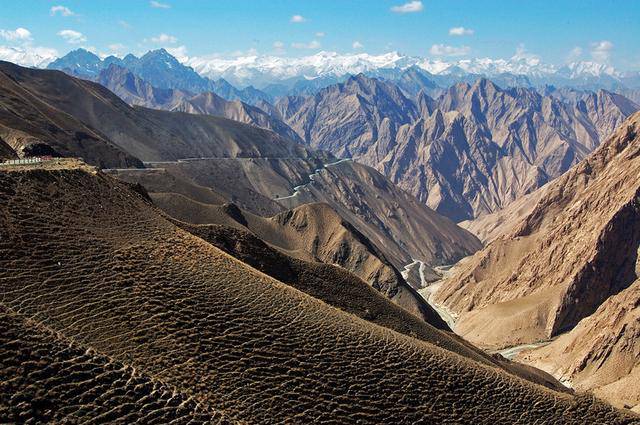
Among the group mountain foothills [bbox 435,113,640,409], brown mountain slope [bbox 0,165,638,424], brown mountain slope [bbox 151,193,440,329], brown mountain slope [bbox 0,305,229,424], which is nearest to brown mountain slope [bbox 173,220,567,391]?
brown mountain slope [bbox 0,165,638,424]

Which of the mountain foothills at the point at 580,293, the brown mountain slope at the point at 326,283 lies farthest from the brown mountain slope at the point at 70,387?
the mountain foothills at the point at 580,293

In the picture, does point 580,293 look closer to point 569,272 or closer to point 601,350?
point 569,272

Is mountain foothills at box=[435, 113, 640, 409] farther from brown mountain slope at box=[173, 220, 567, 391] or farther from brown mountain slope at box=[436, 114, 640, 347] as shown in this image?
brown mountain slope at box=[173, 220, 567, 391]

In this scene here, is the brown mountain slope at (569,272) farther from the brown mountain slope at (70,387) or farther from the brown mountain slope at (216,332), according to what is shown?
the brown mountain slope at (70,387)

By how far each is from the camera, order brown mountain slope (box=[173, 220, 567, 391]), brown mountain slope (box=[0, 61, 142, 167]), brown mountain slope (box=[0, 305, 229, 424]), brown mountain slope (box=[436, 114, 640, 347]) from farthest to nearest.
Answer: brown mountain slope (box=[436, 114, 640, 347]) → brown mountain slope (box=[0, 61, 142, 167]) → brown mountain slope (box=[173, 220, 567, 391]) → brown mountain slope (box=[0, 305, 229, 424])

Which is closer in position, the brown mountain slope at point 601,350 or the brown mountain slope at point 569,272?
the brown mountain slope at point 601,350

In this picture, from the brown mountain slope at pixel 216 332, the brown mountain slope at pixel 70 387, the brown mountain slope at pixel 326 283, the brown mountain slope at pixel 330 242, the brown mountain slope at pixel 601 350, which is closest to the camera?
the brown mountain slope at pixel 70 387

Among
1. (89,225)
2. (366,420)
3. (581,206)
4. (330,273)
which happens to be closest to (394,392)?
(366,420)

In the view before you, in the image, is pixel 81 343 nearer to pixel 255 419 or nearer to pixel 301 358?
pixel 255 419
